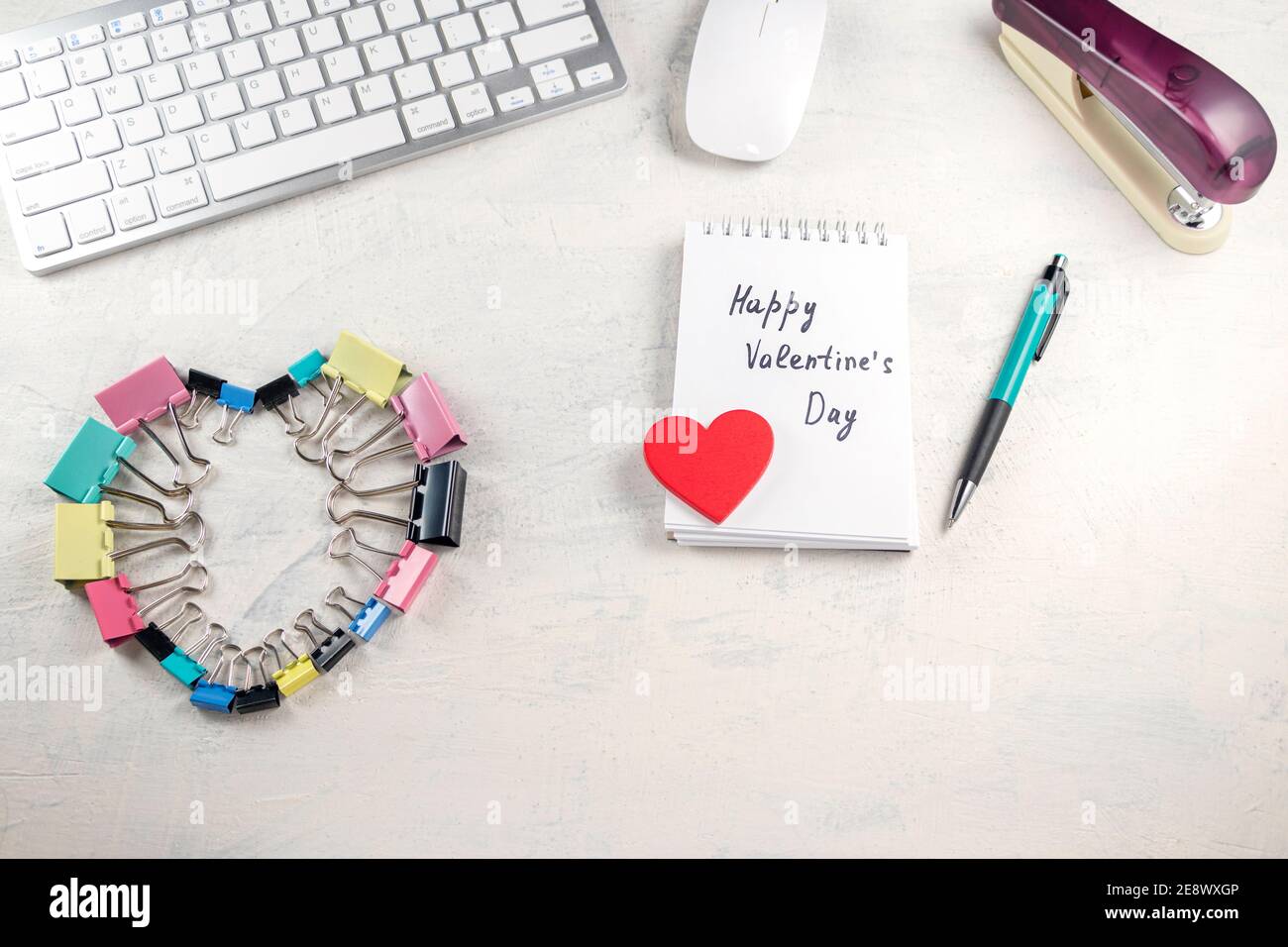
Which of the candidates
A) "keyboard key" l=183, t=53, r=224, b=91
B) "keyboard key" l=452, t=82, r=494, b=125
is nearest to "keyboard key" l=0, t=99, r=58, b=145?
"keyboard key" l=183, t=53, r=224, b=91

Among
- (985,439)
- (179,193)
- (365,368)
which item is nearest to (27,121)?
(179,193)

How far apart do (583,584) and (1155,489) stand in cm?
45

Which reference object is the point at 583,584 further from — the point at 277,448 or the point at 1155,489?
the point at 1155,489

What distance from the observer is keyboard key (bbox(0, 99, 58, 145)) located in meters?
0.75

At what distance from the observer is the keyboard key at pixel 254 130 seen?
2.50 feet

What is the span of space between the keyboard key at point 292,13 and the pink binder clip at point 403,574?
0.43 meters

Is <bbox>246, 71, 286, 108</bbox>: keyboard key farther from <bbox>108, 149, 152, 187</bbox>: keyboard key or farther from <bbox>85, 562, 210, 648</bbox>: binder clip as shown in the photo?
<bbox>85, 562, 210, 648</bbox>: binder clip

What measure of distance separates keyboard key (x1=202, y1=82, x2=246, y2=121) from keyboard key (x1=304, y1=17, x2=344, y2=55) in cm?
7

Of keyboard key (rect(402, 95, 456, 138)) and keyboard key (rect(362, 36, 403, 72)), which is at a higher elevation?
keyboard key (rect(362, 36, 403, 72))

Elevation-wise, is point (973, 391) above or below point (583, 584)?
above

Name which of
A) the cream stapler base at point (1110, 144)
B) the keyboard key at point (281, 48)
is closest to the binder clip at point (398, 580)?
the keyboard key at point (281, 48)

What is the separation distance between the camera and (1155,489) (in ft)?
2.41
